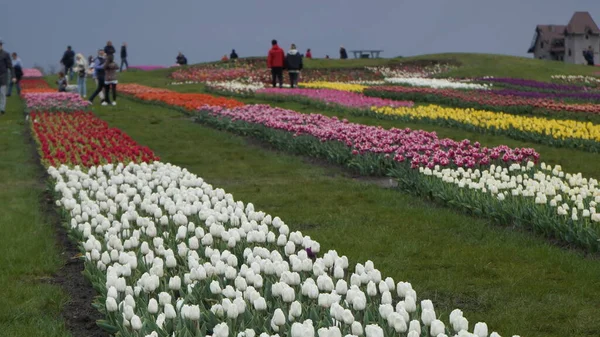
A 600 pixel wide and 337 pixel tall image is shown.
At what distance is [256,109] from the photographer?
22641mm

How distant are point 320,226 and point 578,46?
7444cm

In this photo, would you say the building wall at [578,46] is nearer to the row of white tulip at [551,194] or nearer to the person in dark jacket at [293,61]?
the person in dark jacket at [293,61]

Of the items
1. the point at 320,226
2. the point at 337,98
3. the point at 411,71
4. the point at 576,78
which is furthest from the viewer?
the point at 411,71

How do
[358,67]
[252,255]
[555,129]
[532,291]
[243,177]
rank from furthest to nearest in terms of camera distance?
[358,67] < [555,129] < [243,177] < [532,291] < [252,255]

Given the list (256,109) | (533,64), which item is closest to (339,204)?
(256,109)

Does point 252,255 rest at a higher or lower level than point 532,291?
higher

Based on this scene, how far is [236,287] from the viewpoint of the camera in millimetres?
6082

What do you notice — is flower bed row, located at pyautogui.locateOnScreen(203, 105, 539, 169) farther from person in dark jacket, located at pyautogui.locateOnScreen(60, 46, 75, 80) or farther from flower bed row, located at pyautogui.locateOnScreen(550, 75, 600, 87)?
flower bed row, located at pyautogui.locateOnScreen(550, 75, 600, 87)

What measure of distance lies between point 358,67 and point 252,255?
143 feet

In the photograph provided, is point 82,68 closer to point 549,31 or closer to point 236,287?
point 236,287

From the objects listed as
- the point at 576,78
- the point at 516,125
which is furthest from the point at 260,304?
the point at 576,78

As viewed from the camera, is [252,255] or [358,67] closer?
[252,255]

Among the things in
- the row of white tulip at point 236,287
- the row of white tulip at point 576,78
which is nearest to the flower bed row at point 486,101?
the row of white tulip at point 576,78

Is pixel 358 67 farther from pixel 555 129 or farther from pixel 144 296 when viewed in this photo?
pixel 144 296
